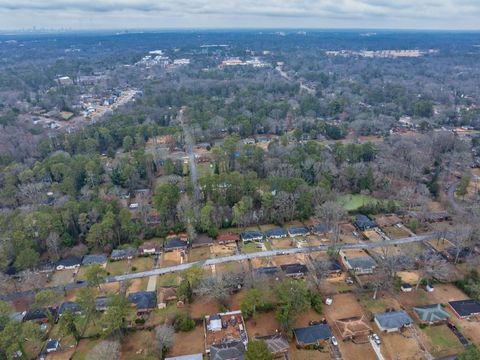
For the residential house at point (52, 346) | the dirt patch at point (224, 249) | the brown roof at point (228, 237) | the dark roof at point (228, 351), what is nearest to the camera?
the dark roof at point (228, 351)

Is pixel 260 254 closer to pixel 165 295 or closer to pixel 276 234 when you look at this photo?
pixel 276 234

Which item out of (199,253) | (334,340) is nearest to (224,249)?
(199,253)

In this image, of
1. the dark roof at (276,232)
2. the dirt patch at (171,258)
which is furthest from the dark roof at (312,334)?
the dirt patch at (171,258)

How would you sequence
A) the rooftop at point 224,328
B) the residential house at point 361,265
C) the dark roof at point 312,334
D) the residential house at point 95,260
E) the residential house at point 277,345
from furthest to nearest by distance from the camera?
the residential house at point 95,260, the residential house at point 361,265, the rooftop at point 224,328, the dark roof at point 312,334, the residential house at point 277,345

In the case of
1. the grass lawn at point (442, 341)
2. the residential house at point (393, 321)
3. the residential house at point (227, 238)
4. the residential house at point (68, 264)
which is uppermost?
the residential house at point (393, 321)

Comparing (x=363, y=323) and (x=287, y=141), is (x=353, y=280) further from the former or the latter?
(x=287, y=141)

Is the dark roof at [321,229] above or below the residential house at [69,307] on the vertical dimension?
above

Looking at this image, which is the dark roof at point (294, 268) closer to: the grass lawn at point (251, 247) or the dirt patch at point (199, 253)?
the grass lawn at point (251, 247)
